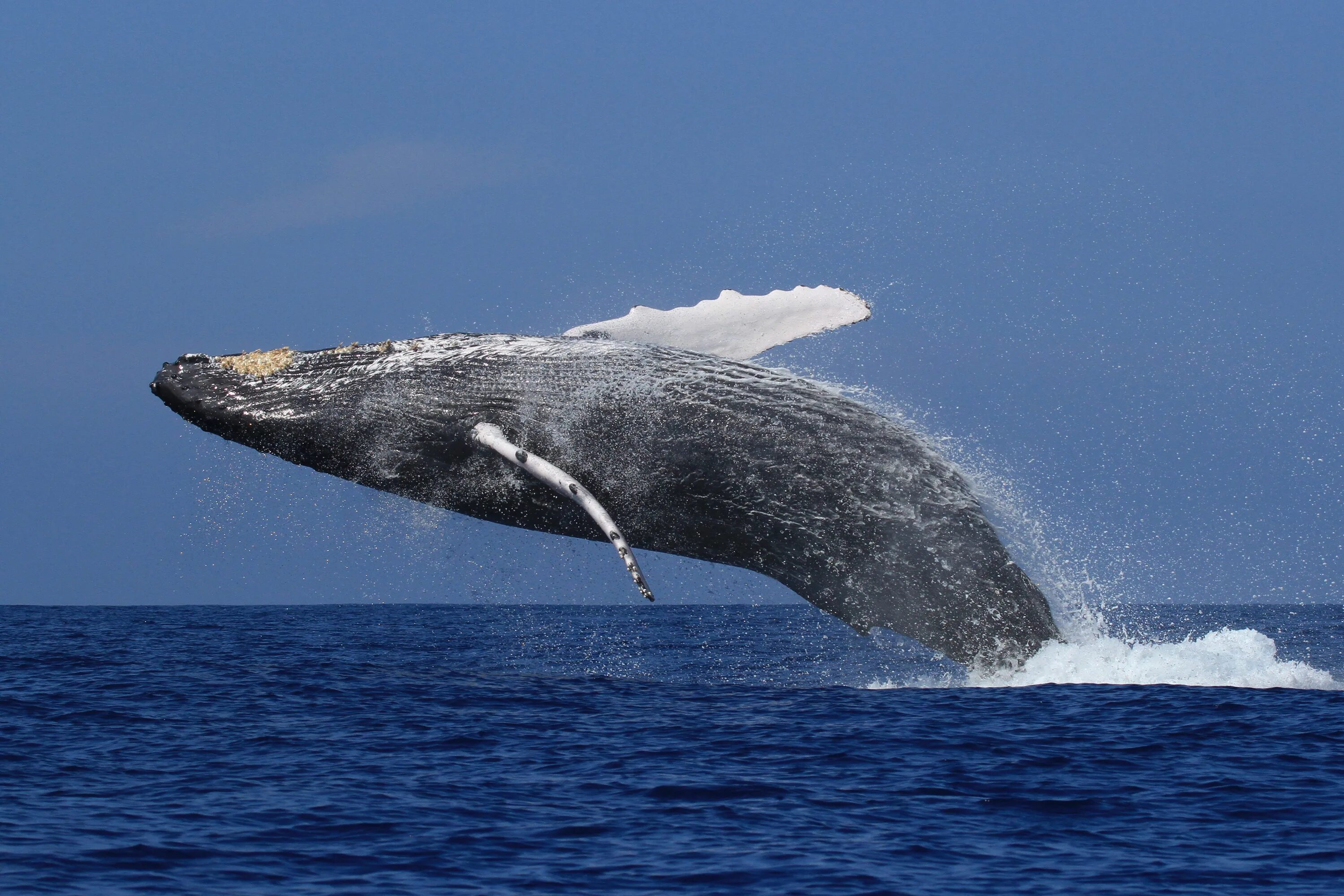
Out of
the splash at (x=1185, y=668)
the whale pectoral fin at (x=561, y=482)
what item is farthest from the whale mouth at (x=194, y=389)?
the splash at (x=1185, y=668)

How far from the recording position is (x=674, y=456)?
36.7 feet

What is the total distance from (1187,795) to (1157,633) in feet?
114

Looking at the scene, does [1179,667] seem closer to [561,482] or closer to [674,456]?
[674,456]

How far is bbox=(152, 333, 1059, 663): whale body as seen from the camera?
36.8ft

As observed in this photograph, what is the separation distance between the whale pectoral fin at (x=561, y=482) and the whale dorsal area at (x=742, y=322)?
176 centimetres

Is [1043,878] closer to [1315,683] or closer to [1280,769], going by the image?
[1280,769]

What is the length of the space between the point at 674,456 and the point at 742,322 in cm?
208

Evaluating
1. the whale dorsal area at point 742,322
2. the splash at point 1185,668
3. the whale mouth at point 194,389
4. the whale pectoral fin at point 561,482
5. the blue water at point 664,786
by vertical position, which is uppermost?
the whale dorsal area at point 742,322

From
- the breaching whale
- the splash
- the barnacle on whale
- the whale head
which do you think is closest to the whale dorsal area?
the breaching whale

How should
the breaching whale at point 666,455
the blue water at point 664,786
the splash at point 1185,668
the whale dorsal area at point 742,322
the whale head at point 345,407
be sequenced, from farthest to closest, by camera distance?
the splash at point 1185,668 → the whale dorsal area at point 742,322 → the whale head at point 345,407 → the breaching whale at point 666,455 → the blue water at point 664,786

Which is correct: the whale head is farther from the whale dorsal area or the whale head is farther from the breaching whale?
the whale dorsal area

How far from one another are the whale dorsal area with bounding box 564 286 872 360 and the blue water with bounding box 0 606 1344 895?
3.72 m

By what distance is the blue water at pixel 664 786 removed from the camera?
755 centimetres

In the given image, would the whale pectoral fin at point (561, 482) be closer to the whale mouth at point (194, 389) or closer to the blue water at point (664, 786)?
the blue water at point (664, 786)
